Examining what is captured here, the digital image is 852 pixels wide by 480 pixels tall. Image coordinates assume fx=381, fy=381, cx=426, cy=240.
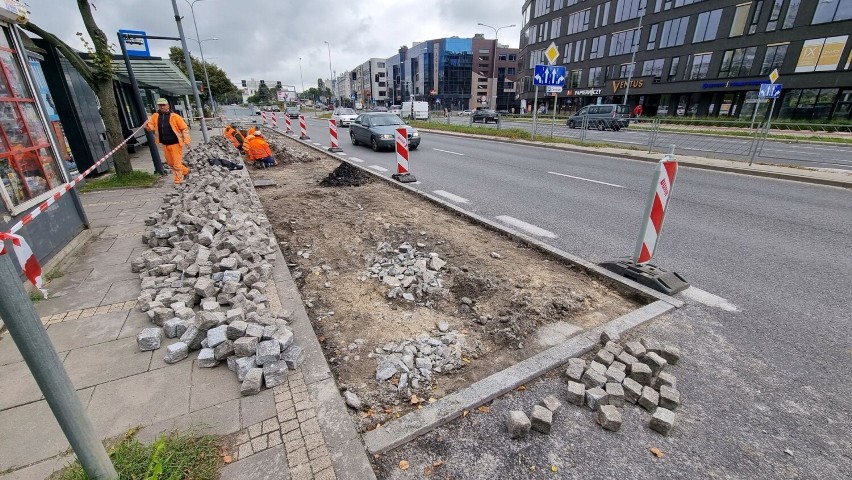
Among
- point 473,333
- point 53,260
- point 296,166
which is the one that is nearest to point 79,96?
point 296,166

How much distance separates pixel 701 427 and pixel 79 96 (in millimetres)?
14736

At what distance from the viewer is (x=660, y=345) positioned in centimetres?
292

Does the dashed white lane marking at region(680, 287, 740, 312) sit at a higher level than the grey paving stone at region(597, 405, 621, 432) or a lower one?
lower

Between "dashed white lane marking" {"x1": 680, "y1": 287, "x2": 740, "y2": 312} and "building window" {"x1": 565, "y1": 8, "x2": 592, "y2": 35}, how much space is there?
2181 inches

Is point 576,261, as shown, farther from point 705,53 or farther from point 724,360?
point 705,53

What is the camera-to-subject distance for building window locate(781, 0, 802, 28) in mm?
30062

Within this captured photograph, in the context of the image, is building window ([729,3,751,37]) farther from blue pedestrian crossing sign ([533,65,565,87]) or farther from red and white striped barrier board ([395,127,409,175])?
red and white striped barrier board ([395,127,409,175])

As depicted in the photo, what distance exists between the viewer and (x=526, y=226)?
19.9 ft

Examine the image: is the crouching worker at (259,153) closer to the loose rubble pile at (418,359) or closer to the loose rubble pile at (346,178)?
the loose rubble pile at (346,178)

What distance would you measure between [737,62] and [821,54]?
588 cm

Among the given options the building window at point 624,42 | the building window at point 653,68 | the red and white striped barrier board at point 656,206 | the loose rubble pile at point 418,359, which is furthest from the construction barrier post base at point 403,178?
the building window at point 624,42

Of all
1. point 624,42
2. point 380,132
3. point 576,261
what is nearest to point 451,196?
point 576,261

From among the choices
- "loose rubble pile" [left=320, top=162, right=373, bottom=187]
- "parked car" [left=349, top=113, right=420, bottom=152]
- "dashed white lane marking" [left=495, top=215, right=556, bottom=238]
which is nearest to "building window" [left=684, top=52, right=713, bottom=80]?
"parked car" [left=349, top=113, right=420, bottom=152]

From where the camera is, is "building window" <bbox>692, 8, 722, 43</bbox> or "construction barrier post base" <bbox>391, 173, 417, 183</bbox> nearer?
"construction barrier post base" <bbox>391, 173, 417, 183</bbox>
